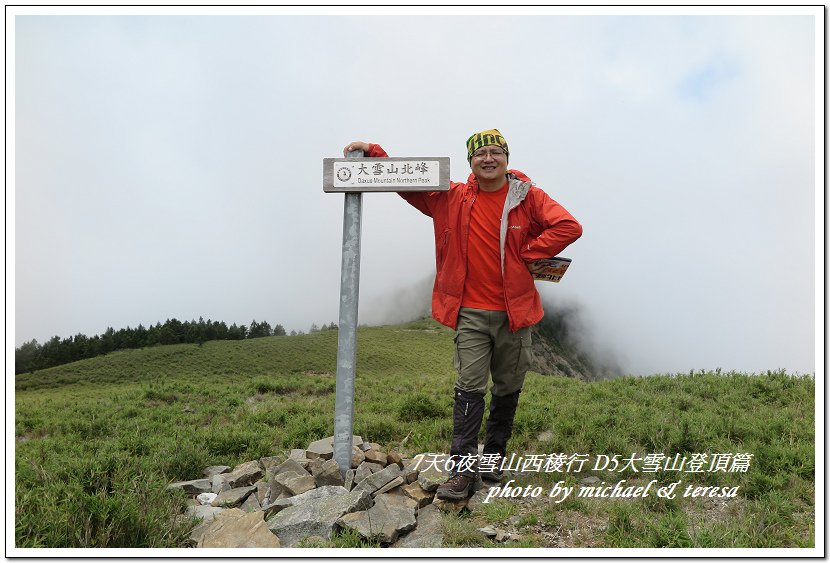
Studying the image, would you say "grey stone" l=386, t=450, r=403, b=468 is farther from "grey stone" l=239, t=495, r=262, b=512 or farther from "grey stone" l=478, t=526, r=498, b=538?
"grey stone" l=478, t=526, r=498, b=538

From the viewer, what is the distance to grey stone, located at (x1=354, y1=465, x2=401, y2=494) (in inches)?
191

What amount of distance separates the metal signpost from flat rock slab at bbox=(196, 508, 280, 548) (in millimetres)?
1331

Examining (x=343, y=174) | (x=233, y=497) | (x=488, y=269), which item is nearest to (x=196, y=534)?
(x=233, y=497)

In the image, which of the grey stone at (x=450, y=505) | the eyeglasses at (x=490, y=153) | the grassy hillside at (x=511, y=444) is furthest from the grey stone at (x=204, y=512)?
the eyeglasses at (x=490, y=153)

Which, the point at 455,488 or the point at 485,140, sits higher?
the point at 485,140

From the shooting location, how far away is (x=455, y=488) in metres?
4.63

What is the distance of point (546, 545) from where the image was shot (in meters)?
3.98

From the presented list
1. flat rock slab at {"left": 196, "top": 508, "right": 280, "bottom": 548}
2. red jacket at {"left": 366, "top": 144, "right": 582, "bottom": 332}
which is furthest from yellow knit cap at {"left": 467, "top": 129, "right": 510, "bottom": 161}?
flat rock slab at {"left": 196, "top": 508, "right": 280, "bottom": 548}

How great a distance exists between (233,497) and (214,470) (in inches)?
49.1

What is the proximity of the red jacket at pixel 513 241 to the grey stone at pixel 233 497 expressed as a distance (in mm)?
2694

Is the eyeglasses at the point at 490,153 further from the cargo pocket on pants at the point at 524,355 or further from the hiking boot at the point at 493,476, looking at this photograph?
the hiking boot at the point at 493,476

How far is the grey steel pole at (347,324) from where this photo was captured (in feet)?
18.1

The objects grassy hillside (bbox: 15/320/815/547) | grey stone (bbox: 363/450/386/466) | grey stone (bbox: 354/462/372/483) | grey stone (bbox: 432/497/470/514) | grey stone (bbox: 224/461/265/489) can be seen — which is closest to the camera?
grassy hillside (bbox: 15/320/815/547)

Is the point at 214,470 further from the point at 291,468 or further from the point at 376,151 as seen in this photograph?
the point at 376,151
